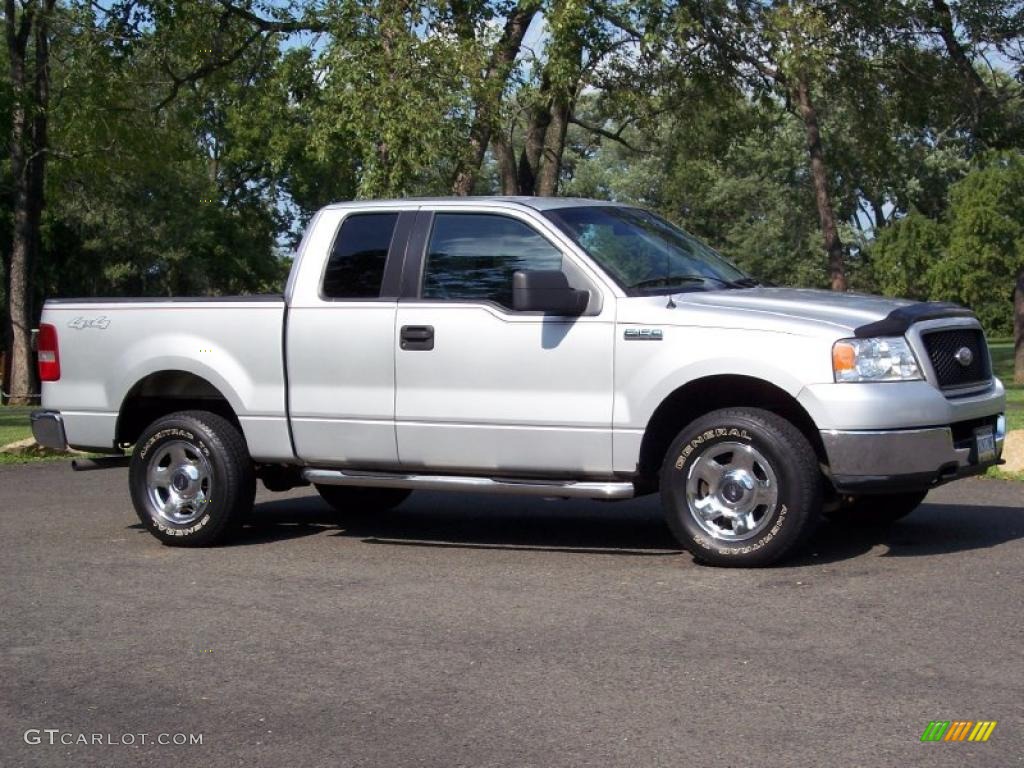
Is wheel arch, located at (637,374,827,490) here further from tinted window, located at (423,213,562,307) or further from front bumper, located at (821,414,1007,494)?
tinted window, located at (423,213,562,307)

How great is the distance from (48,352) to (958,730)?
6.63 metres

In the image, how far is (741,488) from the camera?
7918mm

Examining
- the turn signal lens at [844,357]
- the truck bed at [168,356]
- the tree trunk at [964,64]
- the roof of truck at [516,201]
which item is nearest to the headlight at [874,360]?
the turn signal lens at [844,357]

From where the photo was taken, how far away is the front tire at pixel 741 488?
773 centimetres

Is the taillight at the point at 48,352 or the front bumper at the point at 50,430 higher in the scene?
the taillight at the point at 48,352

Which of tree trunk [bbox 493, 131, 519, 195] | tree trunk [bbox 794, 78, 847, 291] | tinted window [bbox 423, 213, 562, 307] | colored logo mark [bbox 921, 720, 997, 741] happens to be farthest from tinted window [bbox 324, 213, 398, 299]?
tree trunk [bbox 794, 78, 847, 291]

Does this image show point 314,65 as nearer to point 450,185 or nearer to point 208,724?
point 450,185

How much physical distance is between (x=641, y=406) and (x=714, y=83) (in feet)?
69.4

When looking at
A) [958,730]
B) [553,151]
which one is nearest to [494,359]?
[958,730]

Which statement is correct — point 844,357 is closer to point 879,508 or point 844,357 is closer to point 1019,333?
point 879,508

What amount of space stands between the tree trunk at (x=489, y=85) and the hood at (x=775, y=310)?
1348 centimetres

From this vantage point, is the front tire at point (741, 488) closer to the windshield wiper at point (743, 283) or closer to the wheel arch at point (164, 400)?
the windshield wiper at point (743, 283)

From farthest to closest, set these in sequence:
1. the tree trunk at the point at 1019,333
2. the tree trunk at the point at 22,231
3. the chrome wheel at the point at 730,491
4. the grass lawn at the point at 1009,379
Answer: the tree trunk at the point at 1019,333, the tree trunk at the point at 22,231, the grass lawn at the point at 1009,379, the chrome wheel at the point at 730,491

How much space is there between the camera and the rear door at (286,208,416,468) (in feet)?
28.9
